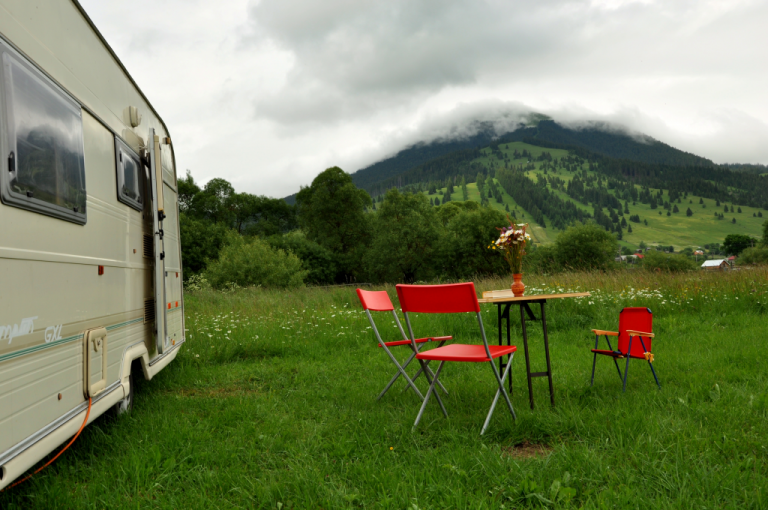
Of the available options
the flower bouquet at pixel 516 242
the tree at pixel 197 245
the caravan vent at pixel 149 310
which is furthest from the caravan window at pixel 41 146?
the tree at pixel 197 245

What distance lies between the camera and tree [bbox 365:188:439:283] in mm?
37844

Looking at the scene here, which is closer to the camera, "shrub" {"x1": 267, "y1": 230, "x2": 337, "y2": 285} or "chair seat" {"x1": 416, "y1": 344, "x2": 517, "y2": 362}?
"chair seat" {"x1": 416, "y1": 344, "x2": 517, "y2": 362}

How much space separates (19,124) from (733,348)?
719cm

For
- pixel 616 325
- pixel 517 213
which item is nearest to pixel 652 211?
pixel 517 213

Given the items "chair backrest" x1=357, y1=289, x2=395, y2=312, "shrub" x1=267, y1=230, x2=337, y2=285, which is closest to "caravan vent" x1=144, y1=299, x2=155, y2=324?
"chair backrest" x1=357, y1=289, x2=395, y2=312

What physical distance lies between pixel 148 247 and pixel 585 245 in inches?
1772

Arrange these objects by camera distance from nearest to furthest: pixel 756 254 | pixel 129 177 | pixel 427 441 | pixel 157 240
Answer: pixel 427 441
pixel 129 177
pixel 157 240
pixel 756 254

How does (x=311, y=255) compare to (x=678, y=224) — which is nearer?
(x=311, y=255)

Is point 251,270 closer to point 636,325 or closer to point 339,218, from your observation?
point 339,218

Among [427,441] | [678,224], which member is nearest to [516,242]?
[427,441]

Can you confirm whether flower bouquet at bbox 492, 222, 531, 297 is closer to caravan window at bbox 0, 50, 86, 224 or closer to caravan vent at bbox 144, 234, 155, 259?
caravan vent at bbox 144, 234, 155, 259

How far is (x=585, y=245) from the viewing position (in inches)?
1751

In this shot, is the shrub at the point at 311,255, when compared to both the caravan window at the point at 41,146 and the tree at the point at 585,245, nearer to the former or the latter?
the tree at the point at 585,245

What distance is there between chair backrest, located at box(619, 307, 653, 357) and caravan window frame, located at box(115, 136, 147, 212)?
475cm
